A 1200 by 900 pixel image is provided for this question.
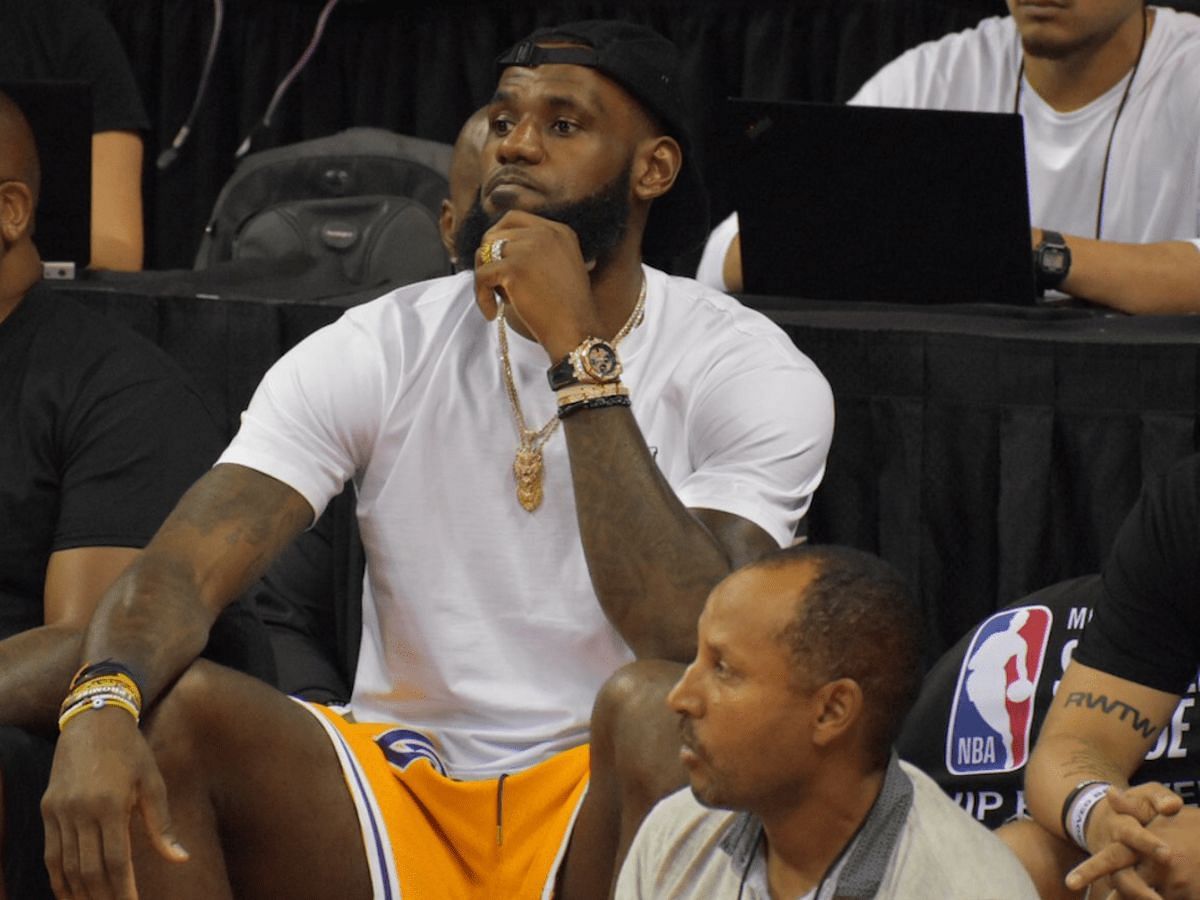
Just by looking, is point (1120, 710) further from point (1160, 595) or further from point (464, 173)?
point (464, 173)

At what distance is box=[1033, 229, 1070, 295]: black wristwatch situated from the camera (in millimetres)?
3588

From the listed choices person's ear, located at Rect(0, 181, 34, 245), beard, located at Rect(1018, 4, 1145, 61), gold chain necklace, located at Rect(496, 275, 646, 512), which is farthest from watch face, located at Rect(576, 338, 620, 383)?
beard, located at Rect(1018, 4, 1145, 61)

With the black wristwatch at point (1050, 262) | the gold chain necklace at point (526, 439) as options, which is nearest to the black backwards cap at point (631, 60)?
the gold chain necklace at point (526, 439)

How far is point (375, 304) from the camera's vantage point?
2.91 m

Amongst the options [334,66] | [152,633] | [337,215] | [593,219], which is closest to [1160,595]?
[593,219]

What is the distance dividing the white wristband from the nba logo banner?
0.39 meters

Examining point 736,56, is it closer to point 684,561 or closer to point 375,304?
point 375,304

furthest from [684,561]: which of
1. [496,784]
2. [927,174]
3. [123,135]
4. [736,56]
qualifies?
[736,56]

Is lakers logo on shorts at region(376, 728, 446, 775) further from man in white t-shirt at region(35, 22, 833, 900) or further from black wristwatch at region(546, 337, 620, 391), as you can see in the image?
black wristwatch at region(546, 337, 620, 391)

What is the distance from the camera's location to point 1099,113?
405 cm

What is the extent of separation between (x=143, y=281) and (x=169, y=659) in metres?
1.58

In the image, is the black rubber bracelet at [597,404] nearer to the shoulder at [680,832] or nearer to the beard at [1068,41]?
the shoulder at [680,832]

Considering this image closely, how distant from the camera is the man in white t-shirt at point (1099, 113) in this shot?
156 inches

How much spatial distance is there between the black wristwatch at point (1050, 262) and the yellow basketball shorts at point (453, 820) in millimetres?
1365
